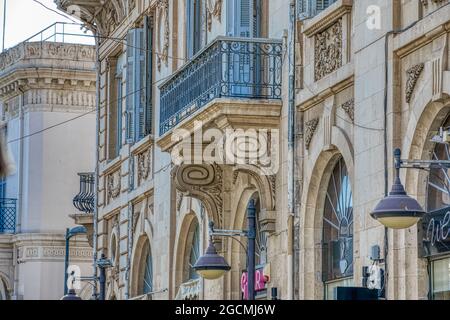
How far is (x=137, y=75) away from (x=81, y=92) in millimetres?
16360

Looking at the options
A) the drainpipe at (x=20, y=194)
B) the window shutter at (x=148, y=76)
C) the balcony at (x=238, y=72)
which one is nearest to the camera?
the balcony at (x=238, y=72)

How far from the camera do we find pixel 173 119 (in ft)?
81.4

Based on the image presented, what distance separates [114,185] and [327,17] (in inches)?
560

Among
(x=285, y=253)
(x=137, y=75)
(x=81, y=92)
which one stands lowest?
(x=285, y=253)

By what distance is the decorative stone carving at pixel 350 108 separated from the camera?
19.6 metres

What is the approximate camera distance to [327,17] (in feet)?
67.1

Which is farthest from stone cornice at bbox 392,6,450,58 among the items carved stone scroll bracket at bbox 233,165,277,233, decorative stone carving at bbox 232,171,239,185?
decorative stone carving at bbox 232,171,239,185

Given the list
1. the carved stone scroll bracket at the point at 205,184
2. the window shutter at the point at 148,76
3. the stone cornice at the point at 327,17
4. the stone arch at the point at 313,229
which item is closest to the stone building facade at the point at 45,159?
the window shutter at the point at 148,76

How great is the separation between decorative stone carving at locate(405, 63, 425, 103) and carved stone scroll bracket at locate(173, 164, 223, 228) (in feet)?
23.1

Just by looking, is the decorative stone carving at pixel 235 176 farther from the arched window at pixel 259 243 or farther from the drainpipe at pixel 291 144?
the drainpipe at pixel 291 144

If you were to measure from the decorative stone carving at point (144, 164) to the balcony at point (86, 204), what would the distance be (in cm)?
595
